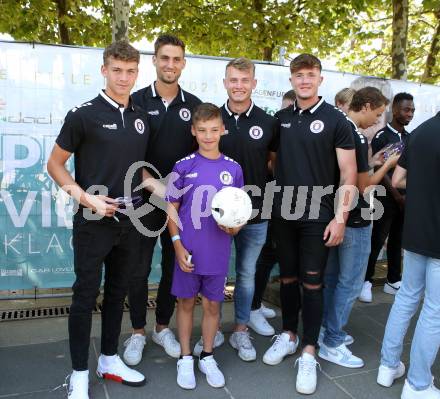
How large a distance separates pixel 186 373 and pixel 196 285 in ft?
1.95

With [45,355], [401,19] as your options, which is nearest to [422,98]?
[401,19]

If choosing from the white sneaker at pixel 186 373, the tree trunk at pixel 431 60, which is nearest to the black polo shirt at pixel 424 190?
the white sneaker at pixel 186 373

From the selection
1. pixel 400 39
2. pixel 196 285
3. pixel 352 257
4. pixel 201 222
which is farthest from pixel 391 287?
→ pixel 400 39

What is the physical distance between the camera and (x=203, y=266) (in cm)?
318

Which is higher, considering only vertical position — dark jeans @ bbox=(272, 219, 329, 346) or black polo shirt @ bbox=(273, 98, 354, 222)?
black polo shirt @ bbox=(273, 98, 354, 222)

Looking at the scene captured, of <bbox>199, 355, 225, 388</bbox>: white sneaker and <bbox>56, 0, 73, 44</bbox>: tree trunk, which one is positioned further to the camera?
<bbox>56, 0, 73, 44</bbox>: tree trunk

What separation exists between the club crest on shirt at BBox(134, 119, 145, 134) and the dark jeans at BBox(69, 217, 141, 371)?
593mm

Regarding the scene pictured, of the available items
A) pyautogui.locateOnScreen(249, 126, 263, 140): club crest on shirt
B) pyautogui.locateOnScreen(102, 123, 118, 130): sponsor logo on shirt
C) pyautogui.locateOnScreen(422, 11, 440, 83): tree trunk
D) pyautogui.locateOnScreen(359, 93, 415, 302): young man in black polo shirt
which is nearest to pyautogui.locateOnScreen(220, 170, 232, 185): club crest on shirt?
pyautogui.locateOnScreen(249, 126, 263, 140): club crest on shirt

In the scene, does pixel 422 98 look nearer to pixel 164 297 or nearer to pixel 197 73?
pixel 197 73

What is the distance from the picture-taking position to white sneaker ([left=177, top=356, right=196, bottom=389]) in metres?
3.19

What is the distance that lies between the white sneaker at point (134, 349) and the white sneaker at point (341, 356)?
1.39m

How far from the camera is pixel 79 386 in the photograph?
296 cm

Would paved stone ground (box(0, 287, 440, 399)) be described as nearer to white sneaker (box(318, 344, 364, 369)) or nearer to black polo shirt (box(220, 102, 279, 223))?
white sneaker (box(318, 344, 364, 369))

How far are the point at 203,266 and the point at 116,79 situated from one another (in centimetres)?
132
